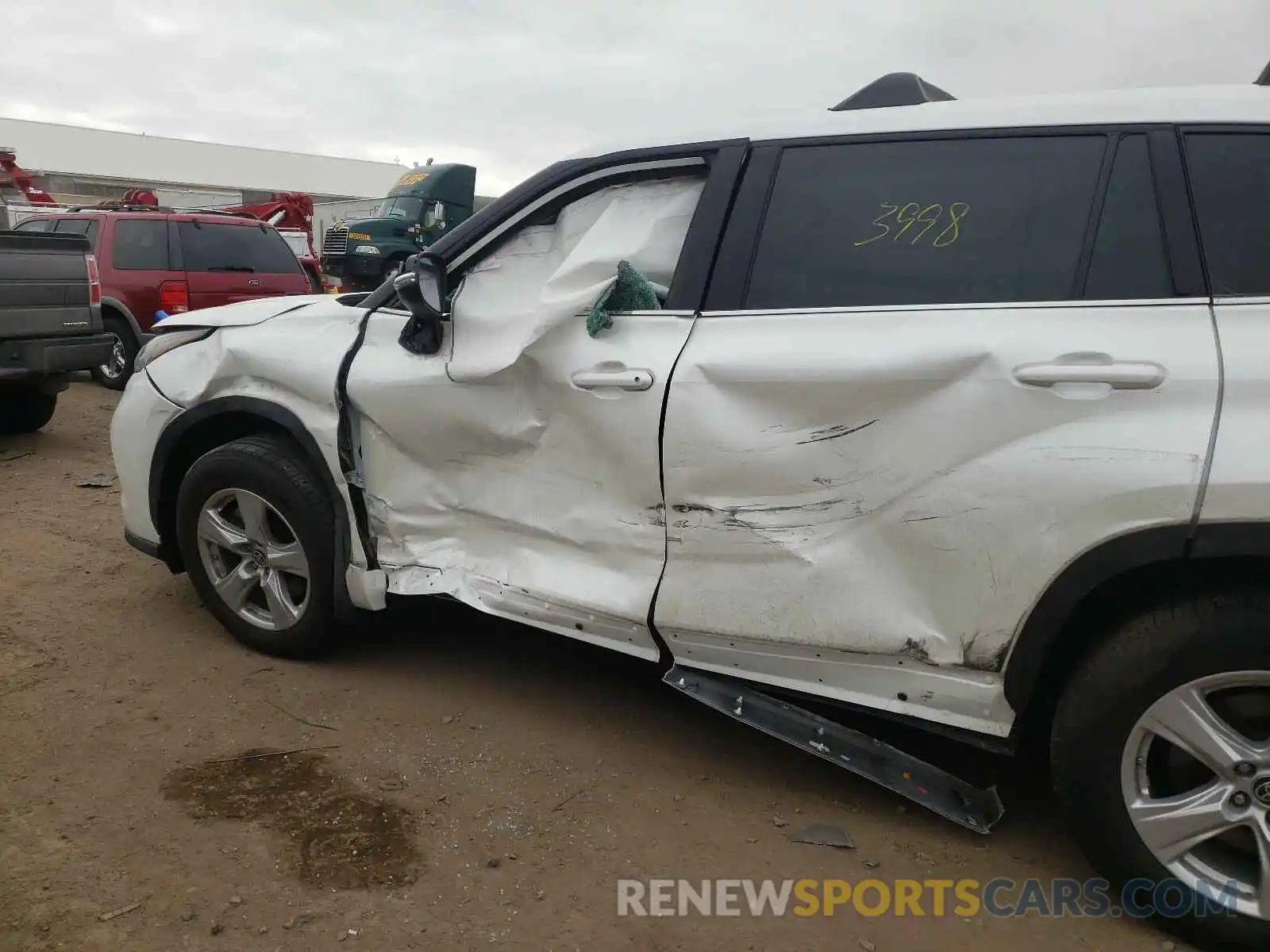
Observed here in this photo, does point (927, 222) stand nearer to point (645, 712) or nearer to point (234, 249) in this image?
point (645, 712)

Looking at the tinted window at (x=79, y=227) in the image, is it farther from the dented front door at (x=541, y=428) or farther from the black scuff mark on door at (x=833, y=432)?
the black scuff mark on door at (x=833, y=432)

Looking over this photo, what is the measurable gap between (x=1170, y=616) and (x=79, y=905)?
2690 millimetres

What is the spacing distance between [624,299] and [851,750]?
4.81 ft

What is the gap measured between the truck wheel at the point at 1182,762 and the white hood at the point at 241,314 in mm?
2993

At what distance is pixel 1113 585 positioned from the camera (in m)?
2.24

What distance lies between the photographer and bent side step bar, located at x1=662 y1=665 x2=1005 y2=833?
2.53 m

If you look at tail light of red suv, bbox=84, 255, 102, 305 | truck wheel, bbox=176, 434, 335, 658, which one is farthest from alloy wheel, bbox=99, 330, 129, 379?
truck wheel, bbox=176, 434, 335, 658

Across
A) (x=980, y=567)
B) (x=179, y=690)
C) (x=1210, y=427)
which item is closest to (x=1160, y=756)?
(x=980, y=567)

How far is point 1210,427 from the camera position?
2072 mm

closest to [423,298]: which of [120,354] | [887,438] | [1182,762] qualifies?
[887,438]

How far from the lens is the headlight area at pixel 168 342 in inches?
143

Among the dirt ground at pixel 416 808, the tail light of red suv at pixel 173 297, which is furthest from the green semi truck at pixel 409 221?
the dirt ground at pixel 416 808

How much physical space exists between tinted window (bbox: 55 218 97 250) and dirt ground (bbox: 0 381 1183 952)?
23.2ft

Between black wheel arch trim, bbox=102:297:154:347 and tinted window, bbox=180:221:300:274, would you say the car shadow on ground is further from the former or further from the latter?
tinted window, bbox=180:221:300:274
